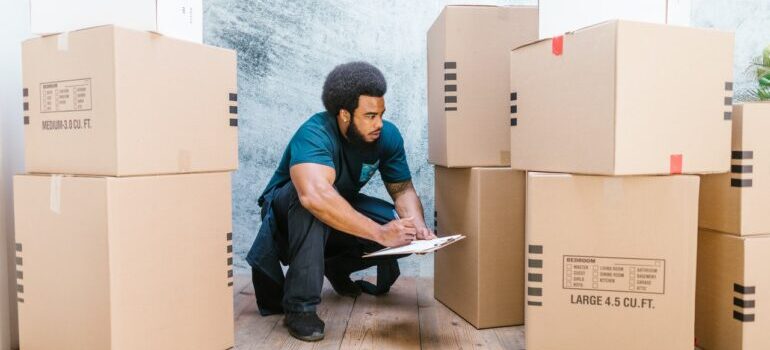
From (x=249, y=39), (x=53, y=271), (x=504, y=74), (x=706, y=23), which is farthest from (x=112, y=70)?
(x=706, y=23)

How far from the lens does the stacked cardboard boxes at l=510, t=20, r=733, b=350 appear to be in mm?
1355

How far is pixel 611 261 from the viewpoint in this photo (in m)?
1.47

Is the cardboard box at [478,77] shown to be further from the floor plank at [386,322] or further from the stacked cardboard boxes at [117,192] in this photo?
the stacked cardboard boxes at [117,192]

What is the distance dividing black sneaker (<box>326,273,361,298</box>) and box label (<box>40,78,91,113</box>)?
3.85 ft

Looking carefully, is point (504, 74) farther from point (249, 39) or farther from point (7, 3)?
point (7, 3)

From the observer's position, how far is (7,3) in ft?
5.21

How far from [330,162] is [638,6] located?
0.96 m

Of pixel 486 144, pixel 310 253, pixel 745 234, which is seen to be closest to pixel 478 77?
pixel 486 144

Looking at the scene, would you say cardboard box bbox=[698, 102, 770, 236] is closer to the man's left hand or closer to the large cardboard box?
the large cardboard box

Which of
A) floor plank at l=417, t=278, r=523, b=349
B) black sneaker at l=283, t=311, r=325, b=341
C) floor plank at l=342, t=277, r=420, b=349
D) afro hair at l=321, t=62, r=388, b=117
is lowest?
A: floor plank at l=417, t=278, r=523, b=349

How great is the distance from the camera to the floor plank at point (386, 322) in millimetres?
1762

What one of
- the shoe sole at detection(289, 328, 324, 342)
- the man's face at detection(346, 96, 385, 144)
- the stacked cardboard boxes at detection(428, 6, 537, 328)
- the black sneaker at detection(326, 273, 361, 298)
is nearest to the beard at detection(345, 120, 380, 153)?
the man's face at detection(346, 96, 385, 144)

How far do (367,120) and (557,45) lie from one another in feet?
2.34

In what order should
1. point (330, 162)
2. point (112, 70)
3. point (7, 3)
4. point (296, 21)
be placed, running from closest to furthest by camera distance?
point (112, 70), point (7, 3), point (330, 162), point (296, 21)
